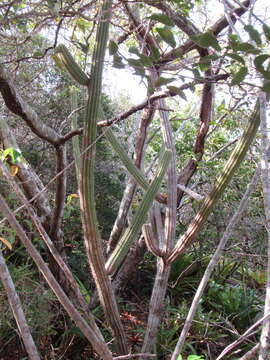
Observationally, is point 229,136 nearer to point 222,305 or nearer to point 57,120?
point 222,305

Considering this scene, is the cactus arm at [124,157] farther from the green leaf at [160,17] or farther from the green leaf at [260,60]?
the green leaf at [260,60]

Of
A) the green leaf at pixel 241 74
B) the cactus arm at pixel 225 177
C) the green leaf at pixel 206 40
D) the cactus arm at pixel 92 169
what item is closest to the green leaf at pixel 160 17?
the green leaf at pixel 206 40

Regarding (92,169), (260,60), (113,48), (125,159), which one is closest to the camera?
(260,60)

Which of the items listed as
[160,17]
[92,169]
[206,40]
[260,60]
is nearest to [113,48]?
[160,17]

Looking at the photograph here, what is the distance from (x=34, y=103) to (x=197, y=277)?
2.72m

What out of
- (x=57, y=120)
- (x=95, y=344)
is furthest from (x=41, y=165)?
(x=95, y=344)

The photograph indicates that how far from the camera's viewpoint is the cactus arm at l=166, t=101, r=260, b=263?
1.84m

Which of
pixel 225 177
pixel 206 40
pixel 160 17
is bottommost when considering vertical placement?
pixel 225 177

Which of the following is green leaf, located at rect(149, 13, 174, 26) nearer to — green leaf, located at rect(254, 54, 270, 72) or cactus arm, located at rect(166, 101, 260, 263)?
green leaf, located at rect(254, 54, 270, 72)

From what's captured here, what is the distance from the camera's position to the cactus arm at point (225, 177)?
72.3 inches

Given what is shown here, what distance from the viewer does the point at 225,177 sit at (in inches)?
78.7

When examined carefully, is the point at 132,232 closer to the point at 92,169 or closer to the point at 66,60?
the point at 92,169

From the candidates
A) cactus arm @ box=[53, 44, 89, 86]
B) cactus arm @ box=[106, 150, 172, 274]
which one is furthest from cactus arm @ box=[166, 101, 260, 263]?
cactus arm @ box=[53, 44, 89, 86]

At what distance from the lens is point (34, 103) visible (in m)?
4.25
